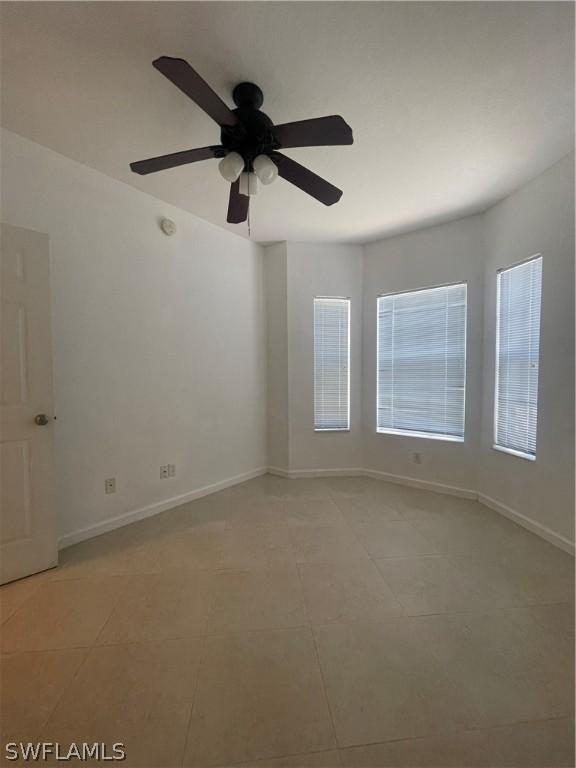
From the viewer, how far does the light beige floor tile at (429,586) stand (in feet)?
5.71

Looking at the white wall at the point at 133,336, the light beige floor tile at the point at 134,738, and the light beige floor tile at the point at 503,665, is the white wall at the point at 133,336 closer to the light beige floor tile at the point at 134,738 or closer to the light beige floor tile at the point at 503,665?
the light beige floor tile at the point at 134,738

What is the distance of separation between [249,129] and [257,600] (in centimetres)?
255

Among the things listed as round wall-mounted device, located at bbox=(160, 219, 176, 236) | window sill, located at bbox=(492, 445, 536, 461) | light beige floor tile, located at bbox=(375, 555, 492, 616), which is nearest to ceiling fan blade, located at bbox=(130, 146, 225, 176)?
round wall-mounted device, located at bbox=(160, 219, 176, 236)

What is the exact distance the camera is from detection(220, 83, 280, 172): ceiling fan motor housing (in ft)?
5.11

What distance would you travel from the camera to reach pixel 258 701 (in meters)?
1.24

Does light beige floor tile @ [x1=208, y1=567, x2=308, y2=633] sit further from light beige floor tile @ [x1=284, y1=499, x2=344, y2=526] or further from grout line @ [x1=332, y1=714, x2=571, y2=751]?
light beige floor tile @ [x1=284, y1=499, x2=344, y2=526]

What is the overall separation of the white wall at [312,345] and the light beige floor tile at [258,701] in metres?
2.36

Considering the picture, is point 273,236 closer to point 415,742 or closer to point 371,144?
point 371,144

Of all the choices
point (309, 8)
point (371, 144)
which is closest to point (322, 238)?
point (371, 144)

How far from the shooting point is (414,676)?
1.34 meters

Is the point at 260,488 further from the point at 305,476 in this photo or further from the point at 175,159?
the point at 175,159

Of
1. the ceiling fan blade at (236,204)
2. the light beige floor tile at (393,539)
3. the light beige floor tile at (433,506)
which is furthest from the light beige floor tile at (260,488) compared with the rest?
the ceiling fan blade at (236,204)

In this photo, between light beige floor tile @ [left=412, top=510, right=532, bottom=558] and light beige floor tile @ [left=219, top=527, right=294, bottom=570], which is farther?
light beige floor tile @ [left=412, top=510, right=532, bottom=558]

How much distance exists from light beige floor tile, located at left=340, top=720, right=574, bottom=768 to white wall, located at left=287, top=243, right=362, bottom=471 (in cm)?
276
